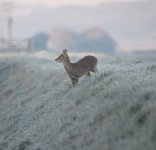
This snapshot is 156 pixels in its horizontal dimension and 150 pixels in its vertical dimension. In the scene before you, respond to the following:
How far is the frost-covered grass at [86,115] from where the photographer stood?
13906 millimetres

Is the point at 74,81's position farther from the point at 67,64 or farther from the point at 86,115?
the point at 86,115

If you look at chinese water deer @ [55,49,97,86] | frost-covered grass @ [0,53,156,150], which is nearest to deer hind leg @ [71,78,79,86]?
chinese water deer @ [55,49,97,86]

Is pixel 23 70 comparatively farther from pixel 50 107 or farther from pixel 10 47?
pixel 10 47

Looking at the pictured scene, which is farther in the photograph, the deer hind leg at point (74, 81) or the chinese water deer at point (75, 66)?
the deer hind leg at point (74, 81)

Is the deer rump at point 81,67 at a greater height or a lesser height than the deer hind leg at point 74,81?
greater

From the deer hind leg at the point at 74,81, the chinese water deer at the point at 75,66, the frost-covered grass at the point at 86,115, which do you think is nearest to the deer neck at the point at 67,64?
the chinese water deer at the point at 75,66

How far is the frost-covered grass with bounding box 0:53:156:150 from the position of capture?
13.9 m

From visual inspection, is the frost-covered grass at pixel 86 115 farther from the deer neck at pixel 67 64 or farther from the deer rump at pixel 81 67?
the deer neck at pixel 67 64

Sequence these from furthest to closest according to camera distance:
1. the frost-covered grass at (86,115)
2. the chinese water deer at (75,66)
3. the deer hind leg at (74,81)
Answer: the deer hind leg at (74,81)
the chinese water deer at (75,66)
the frost-covered grass at (86,115)

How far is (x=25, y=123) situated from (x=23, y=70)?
14.3 m

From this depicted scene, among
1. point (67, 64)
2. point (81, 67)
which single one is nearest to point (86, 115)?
point (67, 64)

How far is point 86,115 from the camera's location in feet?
55.0

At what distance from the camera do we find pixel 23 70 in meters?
35.2

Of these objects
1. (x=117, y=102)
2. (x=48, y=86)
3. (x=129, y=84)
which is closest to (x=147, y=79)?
(x=129, y=84)
